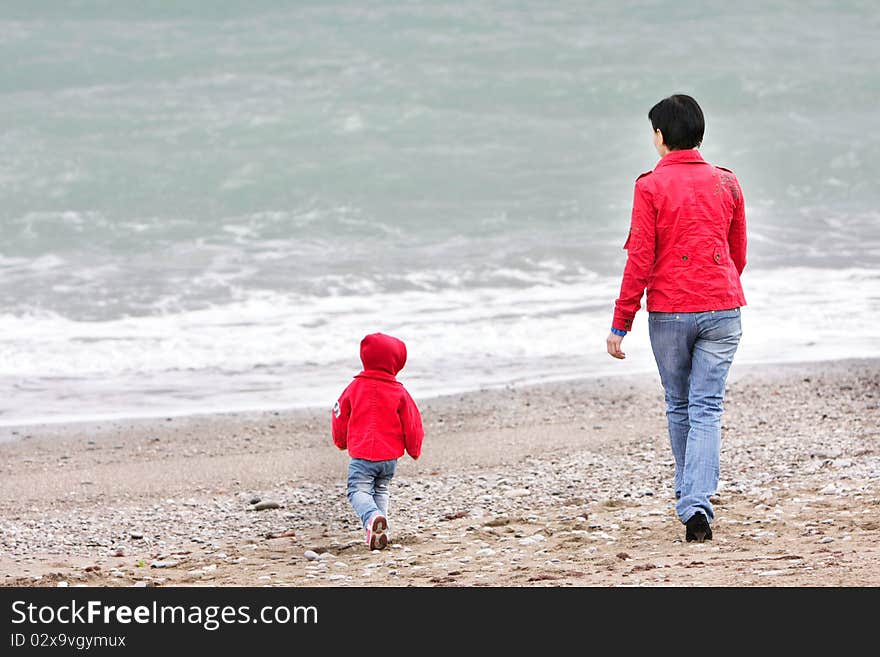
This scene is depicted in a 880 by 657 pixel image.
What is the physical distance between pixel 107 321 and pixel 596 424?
6.46 meters

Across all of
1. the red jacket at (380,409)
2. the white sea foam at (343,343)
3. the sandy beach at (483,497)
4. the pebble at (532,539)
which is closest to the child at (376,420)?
the red jacket at (380,409)

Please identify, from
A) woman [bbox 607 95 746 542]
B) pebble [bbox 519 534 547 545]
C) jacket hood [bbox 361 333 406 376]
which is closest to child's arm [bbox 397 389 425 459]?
jacket hood [bbox 361 333 406 376]

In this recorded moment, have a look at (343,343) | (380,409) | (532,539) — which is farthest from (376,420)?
(343,343)

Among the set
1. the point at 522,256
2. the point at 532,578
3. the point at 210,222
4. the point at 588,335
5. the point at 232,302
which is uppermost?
the point at 210,222

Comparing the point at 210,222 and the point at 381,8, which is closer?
the point at 210,222

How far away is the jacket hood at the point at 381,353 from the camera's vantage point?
5184 millimetres

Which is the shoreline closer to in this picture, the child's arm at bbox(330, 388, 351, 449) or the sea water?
the sea water

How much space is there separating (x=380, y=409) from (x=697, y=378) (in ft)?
4.56

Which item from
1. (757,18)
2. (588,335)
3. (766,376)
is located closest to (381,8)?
(757,18)

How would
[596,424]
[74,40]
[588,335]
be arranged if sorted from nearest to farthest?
[596,424] < [588,335] < [74,40]

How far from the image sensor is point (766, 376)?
28.0 ft

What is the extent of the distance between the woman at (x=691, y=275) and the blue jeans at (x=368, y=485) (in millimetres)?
1283

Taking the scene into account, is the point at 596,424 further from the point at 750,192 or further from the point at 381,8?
the point at 381,8
